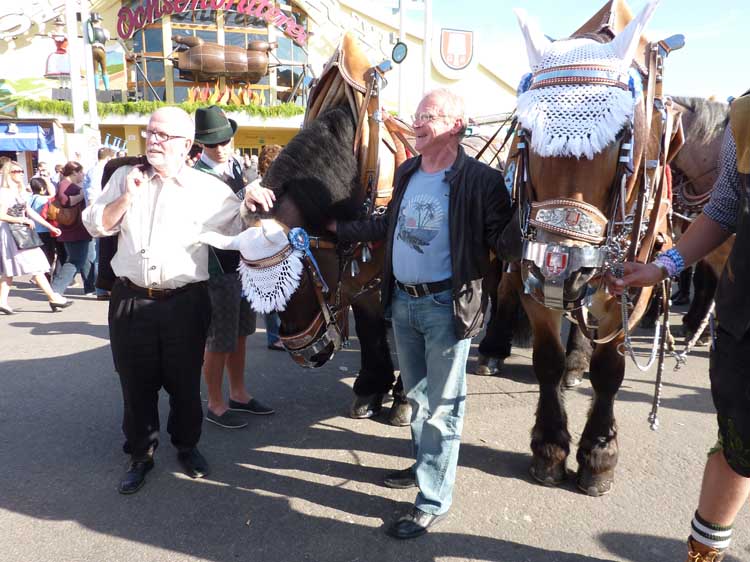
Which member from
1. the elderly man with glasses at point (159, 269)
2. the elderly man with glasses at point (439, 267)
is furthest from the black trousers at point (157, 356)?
the elderly man with glasses at point (439, 267)

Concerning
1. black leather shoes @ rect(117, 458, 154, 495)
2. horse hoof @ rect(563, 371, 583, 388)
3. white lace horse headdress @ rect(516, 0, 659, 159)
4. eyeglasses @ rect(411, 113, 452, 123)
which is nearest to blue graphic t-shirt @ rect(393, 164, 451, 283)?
eyeglasses @ rect(411, 113, 452, 123)

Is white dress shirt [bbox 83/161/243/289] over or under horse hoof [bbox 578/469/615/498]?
over

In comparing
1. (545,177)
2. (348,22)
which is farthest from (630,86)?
(348,22)

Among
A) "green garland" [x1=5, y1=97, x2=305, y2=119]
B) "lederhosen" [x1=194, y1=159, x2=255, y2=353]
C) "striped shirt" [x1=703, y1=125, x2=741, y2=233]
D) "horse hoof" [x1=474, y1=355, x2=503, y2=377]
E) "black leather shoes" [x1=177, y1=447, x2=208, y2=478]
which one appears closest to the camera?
"striped shirt" [x1=703, y1=125, x2=741, y2=233]

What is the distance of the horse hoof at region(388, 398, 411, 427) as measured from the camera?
3.61 m

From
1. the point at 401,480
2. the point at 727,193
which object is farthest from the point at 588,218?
the point at 401,480

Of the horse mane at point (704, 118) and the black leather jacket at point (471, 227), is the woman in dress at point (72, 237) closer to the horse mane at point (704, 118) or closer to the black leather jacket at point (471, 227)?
the black leather jacket at point (471, 227)

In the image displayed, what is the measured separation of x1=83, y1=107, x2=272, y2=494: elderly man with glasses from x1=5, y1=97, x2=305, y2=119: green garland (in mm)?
19747

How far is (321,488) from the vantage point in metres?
2.86

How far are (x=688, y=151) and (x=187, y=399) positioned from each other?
14.0ft

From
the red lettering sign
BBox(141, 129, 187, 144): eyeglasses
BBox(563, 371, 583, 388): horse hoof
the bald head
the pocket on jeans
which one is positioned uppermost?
the red lettering sign

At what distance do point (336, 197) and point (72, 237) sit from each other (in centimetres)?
631

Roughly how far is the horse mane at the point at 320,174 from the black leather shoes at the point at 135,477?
5.40ft

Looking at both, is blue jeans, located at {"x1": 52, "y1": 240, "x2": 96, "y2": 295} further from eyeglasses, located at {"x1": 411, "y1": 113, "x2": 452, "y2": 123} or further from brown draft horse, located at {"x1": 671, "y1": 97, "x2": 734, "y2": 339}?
brown draft horse, located at {"x1": 671, "y1": 97, "x2": 734, "y2": 339}
